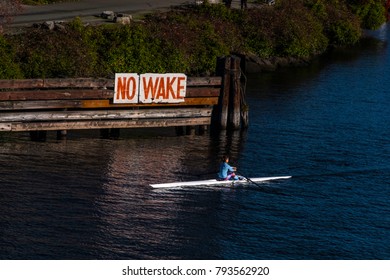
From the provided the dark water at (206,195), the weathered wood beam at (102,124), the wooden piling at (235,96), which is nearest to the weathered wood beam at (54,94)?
the weathered wood beam at (102,124)

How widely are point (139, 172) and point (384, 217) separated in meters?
13.0

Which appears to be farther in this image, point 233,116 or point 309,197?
point 233,116

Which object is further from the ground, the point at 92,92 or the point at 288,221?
the point at 92,92

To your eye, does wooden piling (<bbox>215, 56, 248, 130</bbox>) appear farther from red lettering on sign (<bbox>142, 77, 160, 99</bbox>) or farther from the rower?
the rower

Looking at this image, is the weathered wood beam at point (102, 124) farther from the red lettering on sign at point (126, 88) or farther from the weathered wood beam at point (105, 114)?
the red lettering on sign at point (126, 88)

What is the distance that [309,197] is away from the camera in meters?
51.8

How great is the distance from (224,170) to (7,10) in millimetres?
28113

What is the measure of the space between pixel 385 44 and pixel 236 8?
22.2m

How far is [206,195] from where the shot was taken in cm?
5141

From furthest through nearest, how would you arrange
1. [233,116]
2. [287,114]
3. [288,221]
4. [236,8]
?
[236,8] → [287,114] → [233,116] → [288,221]

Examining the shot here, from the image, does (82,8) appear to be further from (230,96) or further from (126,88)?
(126,88)

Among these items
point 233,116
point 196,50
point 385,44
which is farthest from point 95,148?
point 385,44

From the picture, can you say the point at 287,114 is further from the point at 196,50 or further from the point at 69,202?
the point at 69,202
